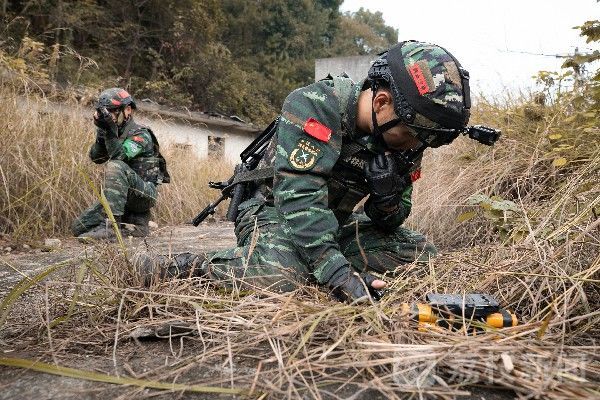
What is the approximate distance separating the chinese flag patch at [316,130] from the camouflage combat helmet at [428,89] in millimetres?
245

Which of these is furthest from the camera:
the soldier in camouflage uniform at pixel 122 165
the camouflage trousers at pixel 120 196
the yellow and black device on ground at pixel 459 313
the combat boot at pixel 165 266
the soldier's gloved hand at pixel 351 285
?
the soldier in camouflage uniform at pixel 122 165

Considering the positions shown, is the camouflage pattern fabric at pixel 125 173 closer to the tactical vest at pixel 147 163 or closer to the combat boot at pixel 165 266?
the tactical vest at pixel 147 163

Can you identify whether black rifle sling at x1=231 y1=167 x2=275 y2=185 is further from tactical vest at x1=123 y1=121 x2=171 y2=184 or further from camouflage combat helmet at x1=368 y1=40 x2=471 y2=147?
tactical vest at x1=123 y1=121 x2=171 y2=184

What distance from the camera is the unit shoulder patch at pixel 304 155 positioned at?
1678 millimetres

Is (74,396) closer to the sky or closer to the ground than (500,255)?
closer to the ground

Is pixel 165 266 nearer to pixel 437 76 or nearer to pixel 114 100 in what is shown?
pixel 437 76

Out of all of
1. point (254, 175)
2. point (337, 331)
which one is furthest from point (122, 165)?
point (337, 331)


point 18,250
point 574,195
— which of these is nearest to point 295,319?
point 574,195

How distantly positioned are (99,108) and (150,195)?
2.70 ft

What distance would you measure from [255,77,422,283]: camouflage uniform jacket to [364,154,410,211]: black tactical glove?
0.17 feet

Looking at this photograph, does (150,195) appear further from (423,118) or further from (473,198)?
(423,118)

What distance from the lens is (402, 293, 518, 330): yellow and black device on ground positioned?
1095 mm

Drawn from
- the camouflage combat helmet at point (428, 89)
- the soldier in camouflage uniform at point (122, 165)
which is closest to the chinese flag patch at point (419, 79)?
the camouflage combat helmet at point (428, 89)

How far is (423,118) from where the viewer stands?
61.7 inches
